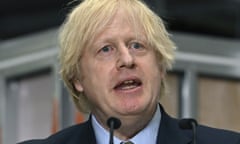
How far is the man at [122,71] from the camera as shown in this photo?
307 centimetres

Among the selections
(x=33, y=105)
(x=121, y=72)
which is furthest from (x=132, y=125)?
(x=33, y=105)

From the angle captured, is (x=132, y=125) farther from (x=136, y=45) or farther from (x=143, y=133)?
(x=136, y=45)

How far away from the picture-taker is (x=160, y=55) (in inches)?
126

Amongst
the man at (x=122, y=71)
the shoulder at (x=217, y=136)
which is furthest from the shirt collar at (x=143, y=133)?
the shoulder at (x=217, y=136)

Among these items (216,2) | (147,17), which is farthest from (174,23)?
(147,17)

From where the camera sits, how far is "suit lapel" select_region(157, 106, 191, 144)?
10.2ft

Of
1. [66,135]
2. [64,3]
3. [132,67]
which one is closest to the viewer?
[132,67]

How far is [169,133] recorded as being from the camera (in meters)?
3.14

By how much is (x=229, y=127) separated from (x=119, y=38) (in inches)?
116

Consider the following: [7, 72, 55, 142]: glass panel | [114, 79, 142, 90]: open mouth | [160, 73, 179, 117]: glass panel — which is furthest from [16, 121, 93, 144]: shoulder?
[7, 72, 55, 142]: glass panel

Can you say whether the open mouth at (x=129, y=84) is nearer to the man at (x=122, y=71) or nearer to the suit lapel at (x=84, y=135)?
the man at (x=122, y=71)

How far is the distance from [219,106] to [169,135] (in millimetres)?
2891

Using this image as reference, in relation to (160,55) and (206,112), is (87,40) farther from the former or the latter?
(206,112)

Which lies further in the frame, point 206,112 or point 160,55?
point 206,112
